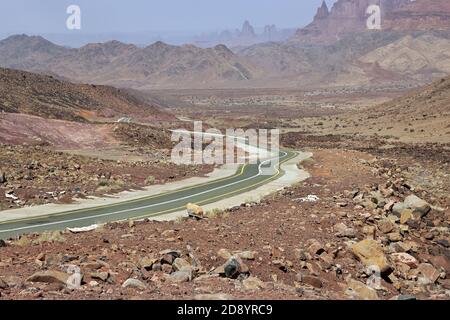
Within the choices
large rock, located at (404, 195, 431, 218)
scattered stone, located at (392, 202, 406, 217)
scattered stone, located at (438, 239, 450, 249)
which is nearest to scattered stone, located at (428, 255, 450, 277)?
scattered stone, located at (438, 239, 450, 249)

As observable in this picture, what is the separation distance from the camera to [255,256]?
16312 mm

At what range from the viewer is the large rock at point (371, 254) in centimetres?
1759

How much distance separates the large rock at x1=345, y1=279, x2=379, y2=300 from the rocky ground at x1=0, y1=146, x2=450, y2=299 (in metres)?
0.04

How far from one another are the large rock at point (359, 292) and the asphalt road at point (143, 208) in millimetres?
14186

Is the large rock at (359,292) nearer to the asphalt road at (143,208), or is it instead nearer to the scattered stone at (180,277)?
the scattered stone at (180,277)

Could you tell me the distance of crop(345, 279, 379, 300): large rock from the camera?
14111 mm

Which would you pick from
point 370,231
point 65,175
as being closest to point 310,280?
point 370,231

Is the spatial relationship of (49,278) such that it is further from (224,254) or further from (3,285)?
(224,254)

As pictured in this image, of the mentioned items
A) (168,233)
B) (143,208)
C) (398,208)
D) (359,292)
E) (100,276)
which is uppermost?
(100,276)

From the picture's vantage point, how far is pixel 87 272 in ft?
45.1

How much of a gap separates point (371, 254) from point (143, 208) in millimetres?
15343

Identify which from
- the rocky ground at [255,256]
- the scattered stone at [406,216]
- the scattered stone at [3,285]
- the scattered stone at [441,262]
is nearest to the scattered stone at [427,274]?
the rocky ground at [255,256]

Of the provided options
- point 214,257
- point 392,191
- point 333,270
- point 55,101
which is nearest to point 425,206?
point 392,191
